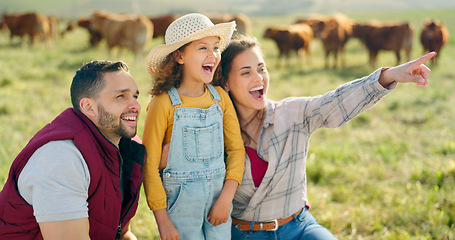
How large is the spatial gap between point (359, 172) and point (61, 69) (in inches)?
335

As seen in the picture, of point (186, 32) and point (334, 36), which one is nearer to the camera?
point (186, 32)

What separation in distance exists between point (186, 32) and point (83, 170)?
0.94 metres

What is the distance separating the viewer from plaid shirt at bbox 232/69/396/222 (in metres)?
2.55

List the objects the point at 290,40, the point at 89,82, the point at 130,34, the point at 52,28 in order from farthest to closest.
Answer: the point at 52,28 → the point at 290,40 → the point at 130,34 → the point at 89,82

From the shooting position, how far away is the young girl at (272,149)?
258 cm

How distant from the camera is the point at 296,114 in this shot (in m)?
2.66

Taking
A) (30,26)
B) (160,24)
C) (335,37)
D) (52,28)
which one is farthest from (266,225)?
(52,28)

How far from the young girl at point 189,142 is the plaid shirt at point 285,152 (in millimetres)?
198

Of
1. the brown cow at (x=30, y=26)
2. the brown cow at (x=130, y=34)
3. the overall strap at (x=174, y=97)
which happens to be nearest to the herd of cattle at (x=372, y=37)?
the brown cow at (x=130, y=34)

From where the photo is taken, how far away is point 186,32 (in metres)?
2.39

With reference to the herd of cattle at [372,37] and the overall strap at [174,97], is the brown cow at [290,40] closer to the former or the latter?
the herd of cattle at [372,37]

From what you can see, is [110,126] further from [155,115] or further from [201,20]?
[201,20]

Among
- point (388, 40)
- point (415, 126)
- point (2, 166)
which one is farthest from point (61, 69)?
point (388, 40)

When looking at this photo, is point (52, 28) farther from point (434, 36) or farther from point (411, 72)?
point (411, 72)
